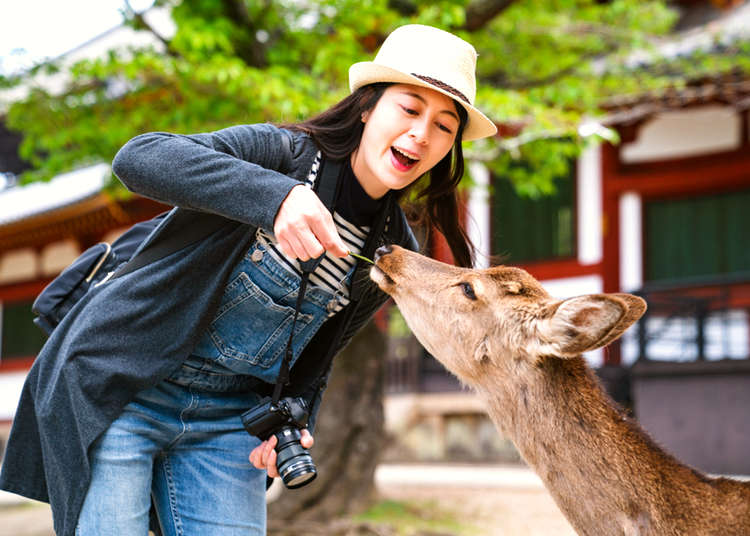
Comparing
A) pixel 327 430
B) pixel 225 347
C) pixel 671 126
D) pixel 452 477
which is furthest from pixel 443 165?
pixel 671 126

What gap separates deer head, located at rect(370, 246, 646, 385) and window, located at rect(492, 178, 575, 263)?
28.4ft

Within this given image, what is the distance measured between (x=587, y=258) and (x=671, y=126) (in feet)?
6.77

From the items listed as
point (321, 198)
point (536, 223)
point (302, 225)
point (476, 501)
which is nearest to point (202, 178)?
point (302, 225)

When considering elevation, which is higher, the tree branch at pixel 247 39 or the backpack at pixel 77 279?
the tree branch at pixel 247 39

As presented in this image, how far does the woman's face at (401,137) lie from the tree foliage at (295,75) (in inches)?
102

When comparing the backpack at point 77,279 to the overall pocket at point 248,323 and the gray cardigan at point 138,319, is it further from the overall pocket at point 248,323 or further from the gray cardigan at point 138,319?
the overall pocket at point 248,323

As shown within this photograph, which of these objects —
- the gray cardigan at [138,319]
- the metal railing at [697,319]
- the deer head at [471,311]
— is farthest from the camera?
the metal railing at [697,319]

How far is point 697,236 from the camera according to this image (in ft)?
33.8

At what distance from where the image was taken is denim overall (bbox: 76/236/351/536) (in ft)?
7.25

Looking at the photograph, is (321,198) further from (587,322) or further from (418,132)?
(587,322)

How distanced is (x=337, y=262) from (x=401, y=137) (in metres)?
0.43

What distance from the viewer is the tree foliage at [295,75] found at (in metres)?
5.48

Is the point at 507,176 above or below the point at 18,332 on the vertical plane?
above

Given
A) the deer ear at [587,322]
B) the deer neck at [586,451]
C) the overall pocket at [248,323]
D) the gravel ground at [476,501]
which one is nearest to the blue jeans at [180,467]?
the overall pocket at [248,323]
